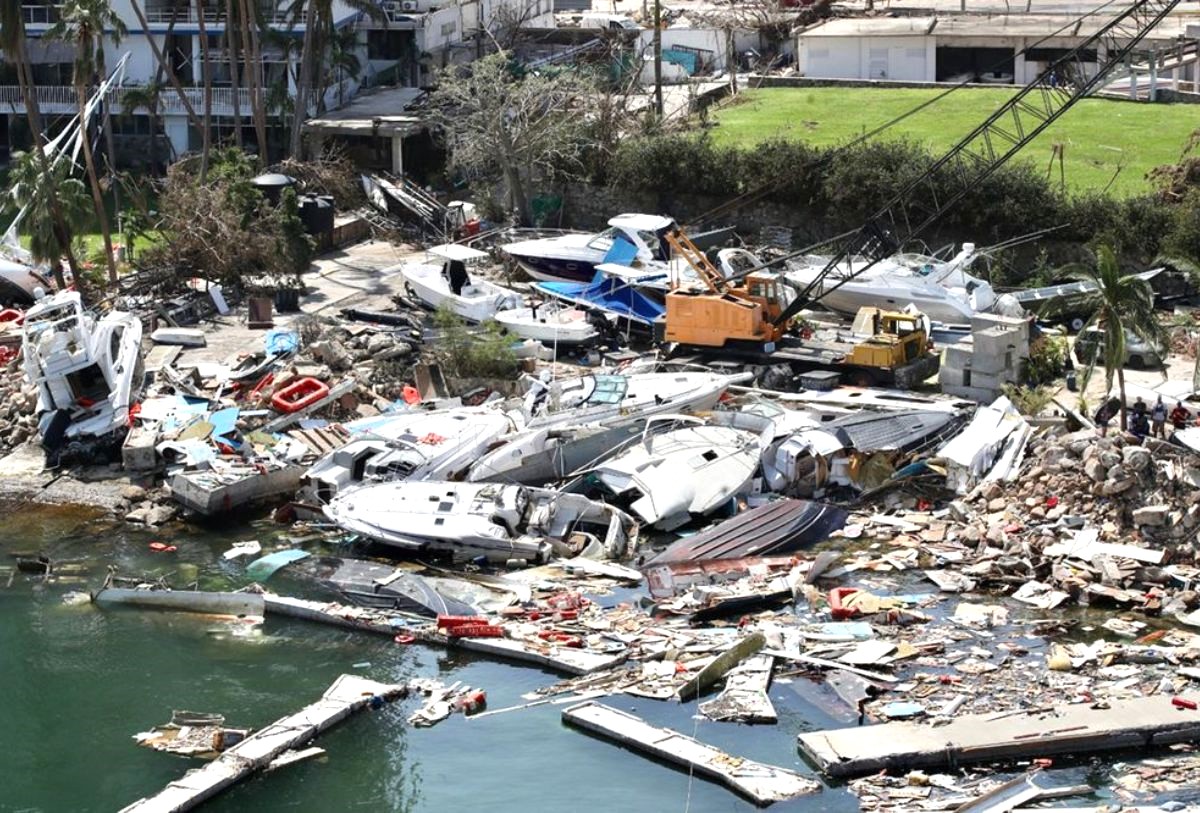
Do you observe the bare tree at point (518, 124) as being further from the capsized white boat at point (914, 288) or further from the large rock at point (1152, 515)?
the large rock at point (1152, 515)

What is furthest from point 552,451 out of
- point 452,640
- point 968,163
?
point 968,163

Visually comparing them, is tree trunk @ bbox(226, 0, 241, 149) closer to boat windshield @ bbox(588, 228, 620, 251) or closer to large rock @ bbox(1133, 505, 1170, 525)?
boat windshield @ bbox(588, 228, 620, 251)

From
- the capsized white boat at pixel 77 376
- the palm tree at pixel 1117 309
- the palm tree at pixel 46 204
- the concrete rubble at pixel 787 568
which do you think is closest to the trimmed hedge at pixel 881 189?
the concrete rubble at pixel 787 568

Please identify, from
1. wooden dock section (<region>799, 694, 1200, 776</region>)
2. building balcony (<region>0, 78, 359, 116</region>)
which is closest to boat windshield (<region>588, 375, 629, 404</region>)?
wooden dock section (<region>799, 694, 1200, 776</region>)

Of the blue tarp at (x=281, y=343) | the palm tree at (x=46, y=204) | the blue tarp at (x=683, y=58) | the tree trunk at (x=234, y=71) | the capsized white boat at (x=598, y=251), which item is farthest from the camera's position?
the blue tarp at (x=683, y=58)

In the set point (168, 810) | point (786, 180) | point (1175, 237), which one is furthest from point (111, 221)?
point (168, 810)

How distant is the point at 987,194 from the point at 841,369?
998 centimetres

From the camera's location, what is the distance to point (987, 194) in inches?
1681

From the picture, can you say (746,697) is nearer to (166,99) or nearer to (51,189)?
(51,189)

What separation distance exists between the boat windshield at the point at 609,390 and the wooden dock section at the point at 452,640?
7.04 m

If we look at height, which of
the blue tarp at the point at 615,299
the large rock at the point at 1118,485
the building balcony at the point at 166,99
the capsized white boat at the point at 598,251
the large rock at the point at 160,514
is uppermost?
the building balcony at the point at 166,99

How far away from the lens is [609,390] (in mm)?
32500

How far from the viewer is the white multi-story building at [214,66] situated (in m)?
53.7

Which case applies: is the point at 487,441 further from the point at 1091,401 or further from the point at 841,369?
the point at 1091,401
